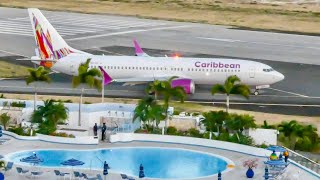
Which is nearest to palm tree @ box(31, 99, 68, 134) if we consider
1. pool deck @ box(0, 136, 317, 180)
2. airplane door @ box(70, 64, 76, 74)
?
pool deck @ box(0, 136, 317, 180)

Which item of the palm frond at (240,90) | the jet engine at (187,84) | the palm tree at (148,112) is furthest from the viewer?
the jet engine at (187,84)

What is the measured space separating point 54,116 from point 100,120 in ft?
19.2

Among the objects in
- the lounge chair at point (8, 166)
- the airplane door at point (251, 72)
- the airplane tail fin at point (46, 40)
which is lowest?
the lounge chair at point (8, 166)

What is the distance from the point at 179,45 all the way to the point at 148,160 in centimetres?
7188

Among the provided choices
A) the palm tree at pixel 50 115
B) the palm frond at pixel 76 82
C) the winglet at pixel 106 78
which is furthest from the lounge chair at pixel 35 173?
the winglet at pixel 106 78

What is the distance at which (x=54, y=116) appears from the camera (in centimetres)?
9125

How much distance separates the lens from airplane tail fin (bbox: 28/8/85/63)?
400 ft

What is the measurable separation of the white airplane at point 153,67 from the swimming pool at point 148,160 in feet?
107

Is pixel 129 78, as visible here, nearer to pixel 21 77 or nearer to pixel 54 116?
pixel 21 77

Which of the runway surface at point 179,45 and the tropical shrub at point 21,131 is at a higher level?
the runway surface at point 179,45

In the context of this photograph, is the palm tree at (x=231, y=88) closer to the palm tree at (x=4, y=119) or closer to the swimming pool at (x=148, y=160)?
the swimming pool at (x=148, y=160)

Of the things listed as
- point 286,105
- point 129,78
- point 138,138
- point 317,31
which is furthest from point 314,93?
point 317,31

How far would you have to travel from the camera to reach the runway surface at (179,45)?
11775 cm

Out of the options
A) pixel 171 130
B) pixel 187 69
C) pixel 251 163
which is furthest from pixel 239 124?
pixel 187 69
